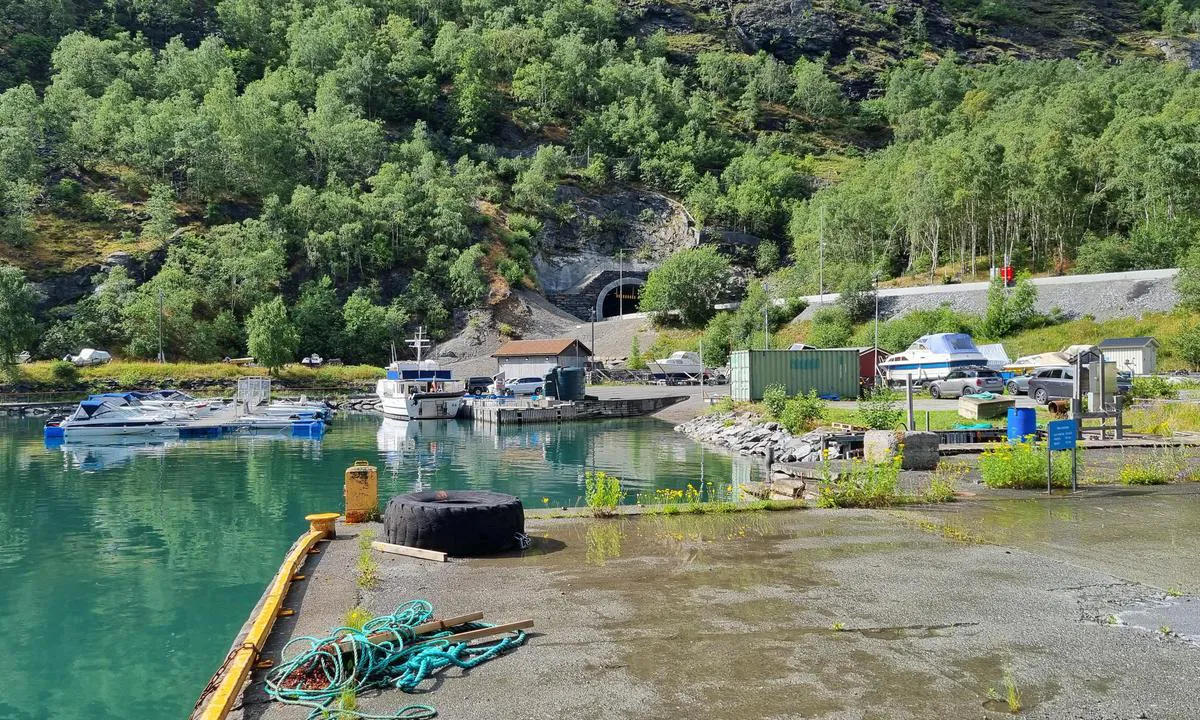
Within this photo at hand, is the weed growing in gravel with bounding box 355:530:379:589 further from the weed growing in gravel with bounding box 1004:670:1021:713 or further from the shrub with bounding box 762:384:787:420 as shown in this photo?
the shrub with bounding box 762:384:787:420

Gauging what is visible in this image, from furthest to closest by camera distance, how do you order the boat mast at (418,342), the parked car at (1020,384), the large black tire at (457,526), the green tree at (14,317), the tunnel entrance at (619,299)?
the tunnel entrance at (619,299)
the green tree at (14,317)
the boat mast at (418,342)
the parked car at (1020,384)
the large black tire at (457,526)

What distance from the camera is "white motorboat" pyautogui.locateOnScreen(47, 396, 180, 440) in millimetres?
42709

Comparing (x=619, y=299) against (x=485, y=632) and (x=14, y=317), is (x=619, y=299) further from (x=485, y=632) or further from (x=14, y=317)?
(x=485, y=632)

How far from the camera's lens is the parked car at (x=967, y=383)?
3700cm

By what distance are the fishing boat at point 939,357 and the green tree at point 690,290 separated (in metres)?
35.4

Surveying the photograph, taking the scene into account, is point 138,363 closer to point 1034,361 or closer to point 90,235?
point 90,235

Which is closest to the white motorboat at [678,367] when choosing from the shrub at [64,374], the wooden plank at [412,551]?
the shrub at [64,374]

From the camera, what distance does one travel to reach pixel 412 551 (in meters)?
10.9

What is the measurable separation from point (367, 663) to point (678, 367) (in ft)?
208

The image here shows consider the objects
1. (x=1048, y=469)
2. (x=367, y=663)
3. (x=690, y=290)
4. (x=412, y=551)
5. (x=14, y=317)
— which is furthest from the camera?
(x=690, y=290)

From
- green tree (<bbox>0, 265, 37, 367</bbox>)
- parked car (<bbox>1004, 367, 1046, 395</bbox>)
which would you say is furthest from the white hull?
parked car (<bbox>1004, 367, 1046, 395</bbox>)

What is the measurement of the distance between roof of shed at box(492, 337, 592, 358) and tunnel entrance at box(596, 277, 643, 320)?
29.2 metres

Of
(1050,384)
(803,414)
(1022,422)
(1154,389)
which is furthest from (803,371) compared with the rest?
(1022,422)

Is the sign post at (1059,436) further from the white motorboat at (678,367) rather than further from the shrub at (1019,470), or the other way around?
the white motorboat at (678,367)
